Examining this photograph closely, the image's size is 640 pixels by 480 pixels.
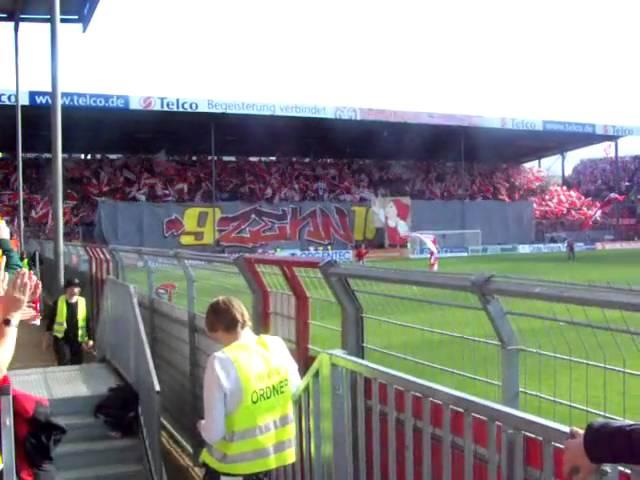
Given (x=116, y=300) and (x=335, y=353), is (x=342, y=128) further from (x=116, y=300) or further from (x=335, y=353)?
(x=335, y=353)

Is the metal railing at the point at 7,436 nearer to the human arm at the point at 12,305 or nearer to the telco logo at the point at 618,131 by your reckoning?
the human arm at the point at 12,305

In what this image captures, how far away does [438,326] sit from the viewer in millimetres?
4301

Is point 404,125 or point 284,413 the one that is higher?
point 404,125

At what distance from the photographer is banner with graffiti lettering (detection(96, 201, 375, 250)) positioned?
99.3 ft

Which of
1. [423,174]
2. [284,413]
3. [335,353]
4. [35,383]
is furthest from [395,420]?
[423,174]

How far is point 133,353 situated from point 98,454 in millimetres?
901

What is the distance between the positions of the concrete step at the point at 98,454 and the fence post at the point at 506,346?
3.71 m

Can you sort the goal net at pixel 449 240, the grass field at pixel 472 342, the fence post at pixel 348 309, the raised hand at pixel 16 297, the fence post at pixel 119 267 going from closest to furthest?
the raised hand at pixel 16 297, the grass field at pixel 472 342, the fence post at pixel 348 309, the fence post at pixel 119 267, the goal net at pixel 449 240

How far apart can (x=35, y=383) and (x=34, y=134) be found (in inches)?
1317

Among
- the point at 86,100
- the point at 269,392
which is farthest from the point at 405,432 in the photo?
the point at 86,100

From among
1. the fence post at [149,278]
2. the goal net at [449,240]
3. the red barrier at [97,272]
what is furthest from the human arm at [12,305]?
the goal net at [449,240]

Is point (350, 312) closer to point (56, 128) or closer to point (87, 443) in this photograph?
point (87, 443)

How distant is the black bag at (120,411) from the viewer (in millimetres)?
6117

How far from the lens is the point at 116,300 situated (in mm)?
7816
